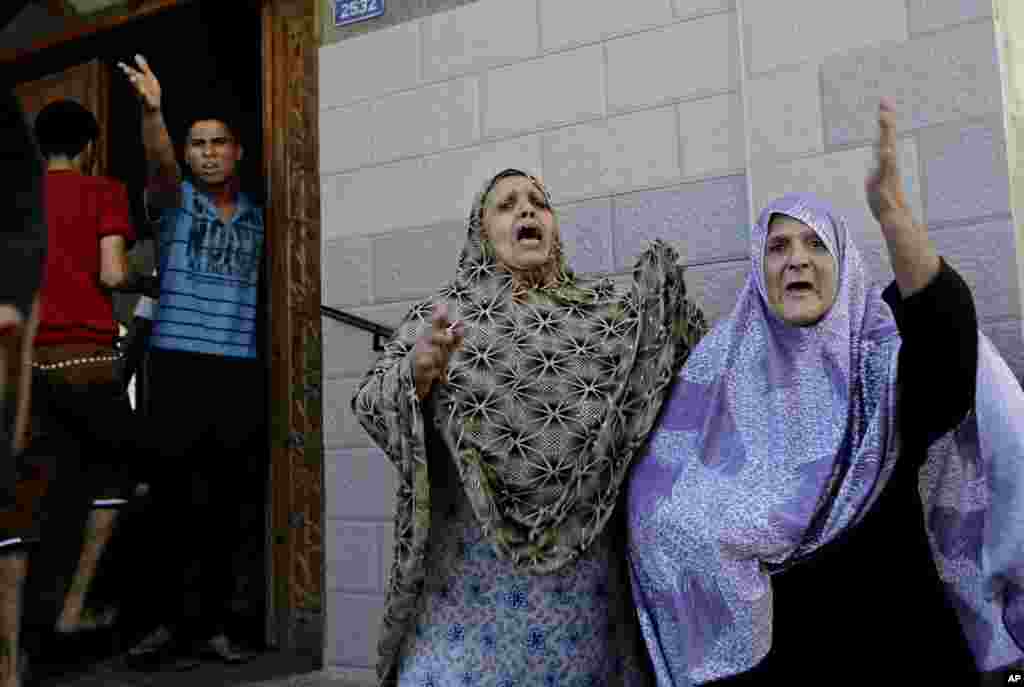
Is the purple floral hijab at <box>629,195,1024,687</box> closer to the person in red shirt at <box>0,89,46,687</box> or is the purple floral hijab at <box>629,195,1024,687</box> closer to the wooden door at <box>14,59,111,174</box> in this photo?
the person in red shirt at <box>0,89,46,687</box>

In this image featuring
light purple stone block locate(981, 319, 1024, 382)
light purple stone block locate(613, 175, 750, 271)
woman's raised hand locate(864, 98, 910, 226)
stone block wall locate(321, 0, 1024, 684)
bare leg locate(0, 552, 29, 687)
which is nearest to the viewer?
woman's raised hand locate(864, 98, 910, 226)

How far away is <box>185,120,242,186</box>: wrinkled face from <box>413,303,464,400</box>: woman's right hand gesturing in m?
1.79

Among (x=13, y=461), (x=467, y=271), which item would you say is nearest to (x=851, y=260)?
(x=467, y=271)

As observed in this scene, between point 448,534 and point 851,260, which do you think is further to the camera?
point 448,534

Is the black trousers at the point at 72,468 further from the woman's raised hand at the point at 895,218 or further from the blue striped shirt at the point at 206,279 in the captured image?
the woman's raised hand at the point at 895,218

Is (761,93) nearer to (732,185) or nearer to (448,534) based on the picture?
(732,185)

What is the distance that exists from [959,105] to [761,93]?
19.5 inches

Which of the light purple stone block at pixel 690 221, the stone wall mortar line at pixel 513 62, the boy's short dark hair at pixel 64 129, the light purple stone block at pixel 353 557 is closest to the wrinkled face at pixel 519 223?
the light purple stone block at pixel 690 221

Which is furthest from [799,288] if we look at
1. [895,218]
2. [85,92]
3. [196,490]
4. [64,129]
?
[85,92]

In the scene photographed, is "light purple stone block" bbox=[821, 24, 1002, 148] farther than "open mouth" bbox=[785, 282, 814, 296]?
Yes

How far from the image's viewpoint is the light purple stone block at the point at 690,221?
274 centimetres

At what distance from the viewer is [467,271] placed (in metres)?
2.45

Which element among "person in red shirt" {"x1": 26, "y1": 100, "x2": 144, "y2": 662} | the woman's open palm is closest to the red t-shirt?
"person in red shirt" {"x1": 26, "y1": 100, "x2": 144, "y2": 662}

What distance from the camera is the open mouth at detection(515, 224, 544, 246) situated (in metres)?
2.38
